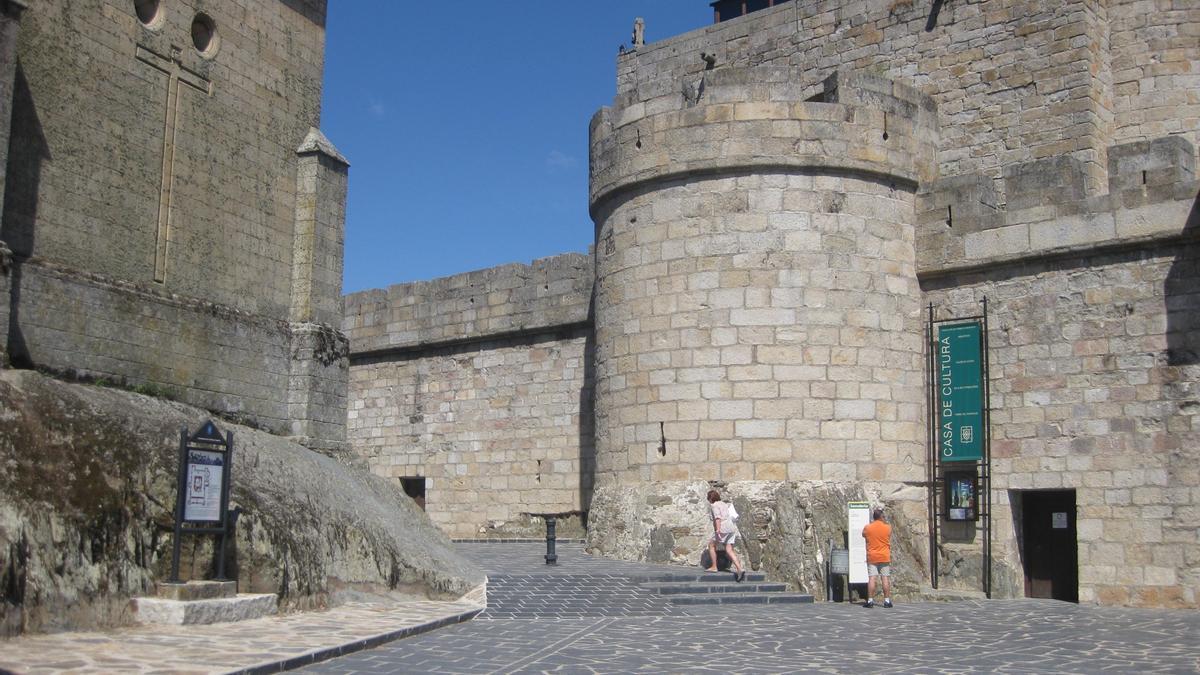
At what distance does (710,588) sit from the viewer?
13711 millimetres

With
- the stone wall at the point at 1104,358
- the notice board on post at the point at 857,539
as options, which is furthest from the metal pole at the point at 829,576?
the stone wall at the point at 1104,358

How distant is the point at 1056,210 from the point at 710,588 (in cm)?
627

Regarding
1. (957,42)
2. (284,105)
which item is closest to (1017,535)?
(957,42)

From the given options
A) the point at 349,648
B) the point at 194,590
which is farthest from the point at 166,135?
the point at 349,648

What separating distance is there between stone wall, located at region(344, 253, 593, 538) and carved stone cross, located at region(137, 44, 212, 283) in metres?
8.05

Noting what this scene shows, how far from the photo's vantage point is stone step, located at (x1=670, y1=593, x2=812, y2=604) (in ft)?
43.5

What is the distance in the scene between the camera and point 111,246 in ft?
42.7

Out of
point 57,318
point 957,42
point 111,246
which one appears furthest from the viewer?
point 957,42

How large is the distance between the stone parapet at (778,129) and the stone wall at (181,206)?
14.5 feet

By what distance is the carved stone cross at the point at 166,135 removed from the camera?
44.8 feet

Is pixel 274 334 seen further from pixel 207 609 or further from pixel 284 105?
pixel 207 609

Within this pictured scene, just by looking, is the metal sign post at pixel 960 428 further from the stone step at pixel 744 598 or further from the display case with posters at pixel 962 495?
the stone step at pixel 744 598

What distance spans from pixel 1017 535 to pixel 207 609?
9.74 m

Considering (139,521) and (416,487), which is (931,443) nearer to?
(139,521)
